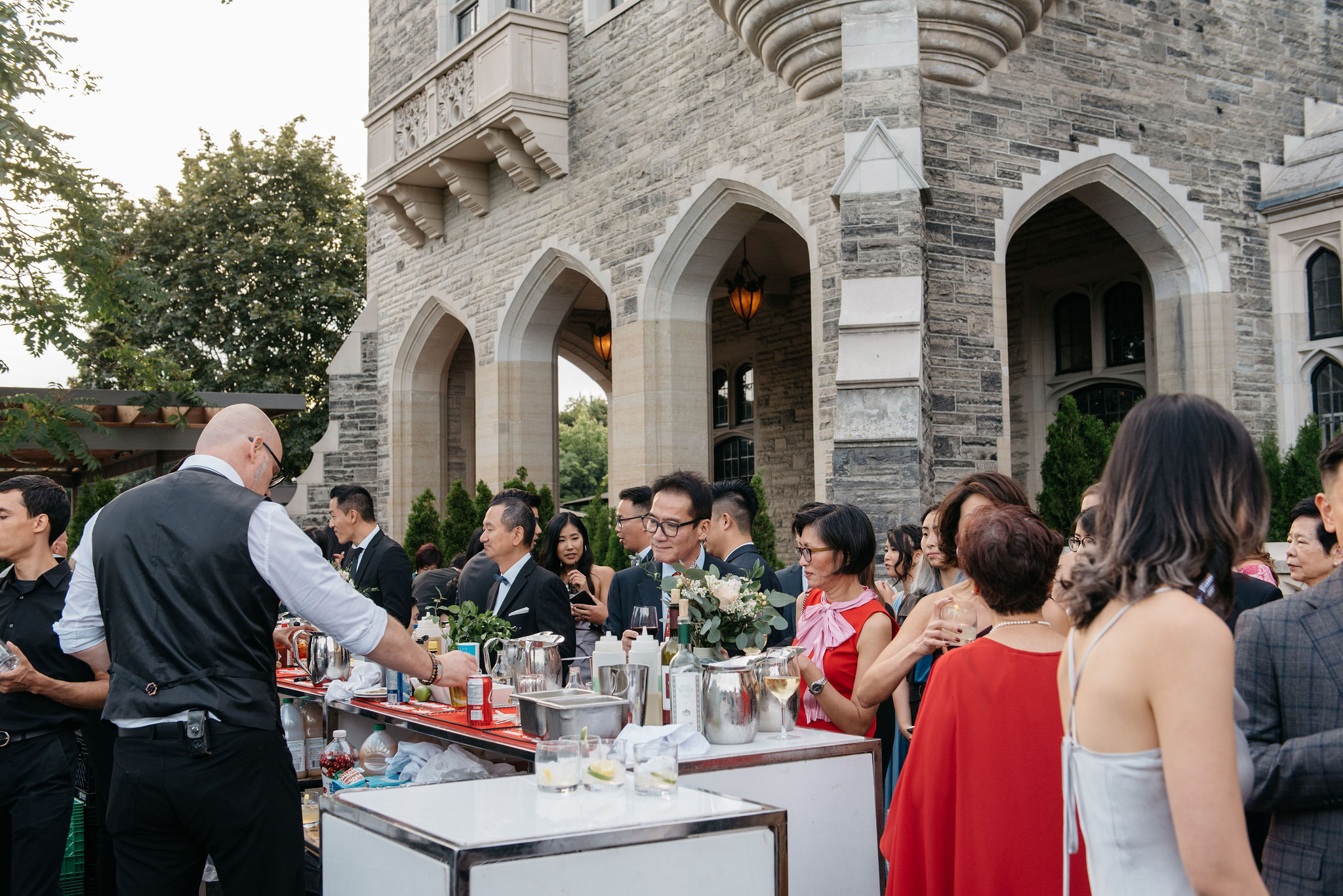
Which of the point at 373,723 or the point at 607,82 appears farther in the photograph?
the point at 607,82

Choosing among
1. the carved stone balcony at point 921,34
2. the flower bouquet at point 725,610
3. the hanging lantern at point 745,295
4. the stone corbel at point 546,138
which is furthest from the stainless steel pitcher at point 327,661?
the stone corbel at point 546,138

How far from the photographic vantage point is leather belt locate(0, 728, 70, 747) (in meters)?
3.89

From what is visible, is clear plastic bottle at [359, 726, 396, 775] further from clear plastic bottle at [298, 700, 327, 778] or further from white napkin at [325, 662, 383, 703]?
clear plastic bottle at [298, 700, 327, 778]

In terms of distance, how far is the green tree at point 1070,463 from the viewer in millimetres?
10016


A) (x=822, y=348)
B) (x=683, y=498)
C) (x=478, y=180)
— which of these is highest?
(x=478, y=180)

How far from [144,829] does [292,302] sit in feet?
76.7

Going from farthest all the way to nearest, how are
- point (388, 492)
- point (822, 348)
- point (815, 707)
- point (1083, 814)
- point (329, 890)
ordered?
point (388, 492)
point (822, 348)
point (815, 707)
point (329, 890)
point (1083, 814)

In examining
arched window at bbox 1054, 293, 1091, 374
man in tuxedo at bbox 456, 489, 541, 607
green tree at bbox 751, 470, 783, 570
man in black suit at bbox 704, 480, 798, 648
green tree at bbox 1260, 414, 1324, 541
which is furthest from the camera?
arched window at bbox 1054, 293, 1091, 374

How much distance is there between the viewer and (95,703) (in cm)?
406

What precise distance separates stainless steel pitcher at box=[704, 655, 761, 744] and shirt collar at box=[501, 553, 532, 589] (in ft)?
6.65

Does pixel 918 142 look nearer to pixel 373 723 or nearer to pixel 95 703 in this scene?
pixel 373 723

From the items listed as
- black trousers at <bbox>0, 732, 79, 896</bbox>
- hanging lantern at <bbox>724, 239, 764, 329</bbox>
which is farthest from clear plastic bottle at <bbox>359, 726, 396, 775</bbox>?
hanging lantern at <bbox>724, 239, 764, 329</bbox>

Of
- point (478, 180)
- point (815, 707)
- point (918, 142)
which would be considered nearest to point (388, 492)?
point (478, 180)

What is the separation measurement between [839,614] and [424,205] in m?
13.0
